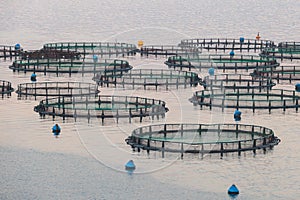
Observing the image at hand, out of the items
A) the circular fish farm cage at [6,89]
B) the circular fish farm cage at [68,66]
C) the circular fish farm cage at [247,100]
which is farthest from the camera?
the circular fish farm cage at [68,66]

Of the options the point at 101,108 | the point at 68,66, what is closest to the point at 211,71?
the point at 68,66

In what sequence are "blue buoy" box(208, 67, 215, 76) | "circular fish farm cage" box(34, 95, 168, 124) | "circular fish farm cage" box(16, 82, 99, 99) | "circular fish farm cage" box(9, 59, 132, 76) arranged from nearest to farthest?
1. "circular fish farm cage" box(34, 95, 168, 124)
2. "circular fish farm cage" box(16, 82, 99, 99)
3. "blue buoy" box(208, 67, 215, 76)
4. "circular fish farm cage" box(9, 59, 132, 76)

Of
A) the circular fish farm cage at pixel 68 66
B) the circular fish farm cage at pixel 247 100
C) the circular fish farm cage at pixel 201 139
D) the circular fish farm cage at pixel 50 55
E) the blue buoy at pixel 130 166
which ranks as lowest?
the blue buoy at pixel 130 166

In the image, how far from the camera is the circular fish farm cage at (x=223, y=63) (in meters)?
174

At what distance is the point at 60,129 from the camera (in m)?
120

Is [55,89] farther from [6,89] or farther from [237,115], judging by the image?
[237,115]

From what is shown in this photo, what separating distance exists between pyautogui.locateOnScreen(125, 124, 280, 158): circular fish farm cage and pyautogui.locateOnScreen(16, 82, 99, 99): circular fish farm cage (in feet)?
87.0

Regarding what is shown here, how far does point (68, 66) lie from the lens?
171 m

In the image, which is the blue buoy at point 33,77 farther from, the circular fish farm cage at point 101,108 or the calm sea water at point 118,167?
the calm sea water at point 118,167

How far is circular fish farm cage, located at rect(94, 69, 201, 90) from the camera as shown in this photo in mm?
152650

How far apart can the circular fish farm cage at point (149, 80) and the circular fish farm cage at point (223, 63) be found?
1373 cm

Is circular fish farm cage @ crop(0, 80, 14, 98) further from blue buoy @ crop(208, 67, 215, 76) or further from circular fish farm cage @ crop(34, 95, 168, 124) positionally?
blue buoy @ crop(208, 67, 215, 76)

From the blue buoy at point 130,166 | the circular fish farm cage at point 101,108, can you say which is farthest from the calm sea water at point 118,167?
the circular fish farm cage at point 101,108

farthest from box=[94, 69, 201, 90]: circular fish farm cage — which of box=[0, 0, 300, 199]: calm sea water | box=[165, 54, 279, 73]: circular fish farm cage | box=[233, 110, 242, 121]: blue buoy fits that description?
box=[233, 110, 242, 121]: blue buoy
